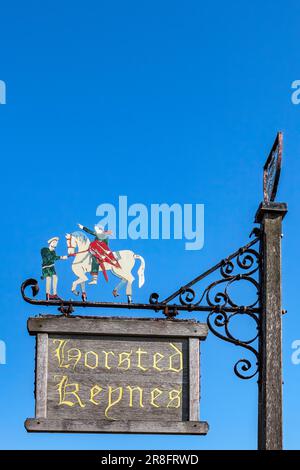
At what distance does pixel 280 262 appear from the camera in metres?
23.7

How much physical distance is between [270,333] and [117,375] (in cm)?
186

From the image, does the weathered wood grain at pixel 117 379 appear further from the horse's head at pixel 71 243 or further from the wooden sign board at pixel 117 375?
the horse's head at pixel 71 243

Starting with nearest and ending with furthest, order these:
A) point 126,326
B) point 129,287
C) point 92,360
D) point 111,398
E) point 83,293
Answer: point 111,398, point 92,360, point 126,326, point 83,293, point 129,287

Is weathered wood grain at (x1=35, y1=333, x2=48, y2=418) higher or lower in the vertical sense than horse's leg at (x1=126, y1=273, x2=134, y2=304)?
lower

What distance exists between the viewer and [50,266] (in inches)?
926

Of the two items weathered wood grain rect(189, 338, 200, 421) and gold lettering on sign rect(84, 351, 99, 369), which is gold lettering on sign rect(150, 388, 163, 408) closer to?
weathered wood grain rect(189, 338, 200, 421)

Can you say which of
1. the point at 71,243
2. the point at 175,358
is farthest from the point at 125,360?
the point at 71,243

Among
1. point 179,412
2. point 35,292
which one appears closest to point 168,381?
point 179,412


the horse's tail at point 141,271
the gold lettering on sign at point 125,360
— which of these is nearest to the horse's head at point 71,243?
the horse's tail at point 141,271

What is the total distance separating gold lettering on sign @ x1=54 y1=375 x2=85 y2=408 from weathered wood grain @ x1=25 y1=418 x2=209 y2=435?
0.70ft

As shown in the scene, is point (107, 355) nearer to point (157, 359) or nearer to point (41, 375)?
point (157, 359)

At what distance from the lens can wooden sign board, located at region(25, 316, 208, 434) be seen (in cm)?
2298

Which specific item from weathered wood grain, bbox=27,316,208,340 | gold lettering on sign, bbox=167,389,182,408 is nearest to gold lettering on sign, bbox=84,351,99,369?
weathered wood grain, bbox=27,316,208,340

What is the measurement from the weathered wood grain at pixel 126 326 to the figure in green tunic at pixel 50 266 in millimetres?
352
